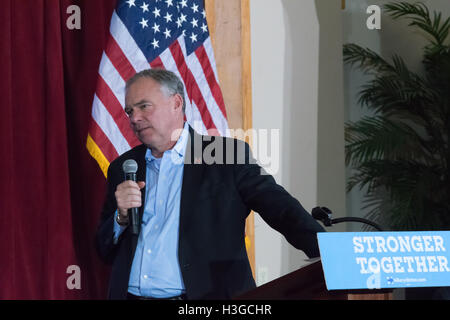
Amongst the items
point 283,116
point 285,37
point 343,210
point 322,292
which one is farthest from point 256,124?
point 322,292

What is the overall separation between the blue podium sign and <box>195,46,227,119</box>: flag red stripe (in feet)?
6.50

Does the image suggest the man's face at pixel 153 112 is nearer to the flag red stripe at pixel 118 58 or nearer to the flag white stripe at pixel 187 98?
the flag red stripe at pixel 118 58

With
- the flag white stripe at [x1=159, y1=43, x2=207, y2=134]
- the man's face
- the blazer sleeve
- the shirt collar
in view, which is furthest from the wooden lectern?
the flag white stripe at [x1=159, y1=43, x2=207, y2=134]

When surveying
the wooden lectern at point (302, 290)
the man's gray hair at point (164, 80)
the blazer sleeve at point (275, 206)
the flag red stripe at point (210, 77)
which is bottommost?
the wooden lectern at point (302, 290)

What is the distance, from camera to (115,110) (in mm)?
2861

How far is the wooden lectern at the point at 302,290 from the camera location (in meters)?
1.29

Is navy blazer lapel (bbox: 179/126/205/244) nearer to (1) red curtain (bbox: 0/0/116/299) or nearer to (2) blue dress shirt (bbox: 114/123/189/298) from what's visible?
(2) blue dress shirt (bbox: 114/123/189/298)

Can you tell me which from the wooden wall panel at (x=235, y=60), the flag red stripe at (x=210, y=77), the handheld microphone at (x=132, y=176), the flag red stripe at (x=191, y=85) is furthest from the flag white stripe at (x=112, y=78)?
the wooden wall panel at (x=235, y=60)

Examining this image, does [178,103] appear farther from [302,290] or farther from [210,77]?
[302,290]

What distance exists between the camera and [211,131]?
319 cm

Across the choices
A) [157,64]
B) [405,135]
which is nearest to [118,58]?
[157,64]

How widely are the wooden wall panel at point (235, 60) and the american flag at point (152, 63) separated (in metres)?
0.30

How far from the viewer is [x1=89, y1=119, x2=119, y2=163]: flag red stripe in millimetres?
2795
